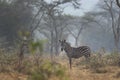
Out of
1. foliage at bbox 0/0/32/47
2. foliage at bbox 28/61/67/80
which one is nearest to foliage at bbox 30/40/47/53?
foliage at bbox 28/61/67/80

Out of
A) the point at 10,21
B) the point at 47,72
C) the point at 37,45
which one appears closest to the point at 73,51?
the point at 10,21

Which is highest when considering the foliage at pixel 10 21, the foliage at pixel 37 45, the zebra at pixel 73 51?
the foliage at pixel 37 45

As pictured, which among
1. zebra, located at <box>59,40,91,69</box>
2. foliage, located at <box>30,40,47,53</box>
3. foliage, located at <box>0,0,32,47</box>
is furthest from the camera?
foliage, located at <box>0,0,32,47</box>

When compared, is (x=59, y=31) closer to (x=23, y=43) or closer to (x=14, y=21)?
(x=14, y=21)

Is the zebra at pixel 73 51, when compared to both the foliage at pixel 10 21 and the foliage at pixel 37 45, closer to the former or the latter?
the foliage at pixel 10 21

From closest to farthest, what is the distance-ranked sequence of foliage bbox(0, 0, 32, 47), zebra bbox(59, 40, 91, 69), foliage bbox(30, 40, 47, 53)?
foliage bbox(30, 40, 47, 53) → zebra bbox(59, 40, 91, 69) → foliage bbox(0, 0, 32, 47)

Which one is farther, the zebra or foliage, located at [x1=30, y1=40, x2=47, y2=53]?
the zebra

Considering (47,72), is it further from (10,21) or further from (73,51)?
(10,21)

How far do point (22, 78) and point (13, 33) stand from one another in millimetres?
13071

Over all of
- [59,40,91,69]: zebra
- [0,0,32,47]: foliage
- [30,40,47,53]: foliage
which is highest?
[30,40,47,53]: foliage

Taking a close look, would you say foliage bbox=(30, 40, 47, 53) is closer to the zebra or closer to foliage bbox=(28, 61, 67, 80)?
foliage bbox=(28, 61, 67, 80)

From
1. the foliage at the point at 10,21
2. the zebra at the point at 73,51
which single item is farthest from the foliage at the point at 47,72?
the foliage at the point at 10,21

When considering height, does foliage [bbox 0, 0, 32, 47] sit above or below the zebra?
above

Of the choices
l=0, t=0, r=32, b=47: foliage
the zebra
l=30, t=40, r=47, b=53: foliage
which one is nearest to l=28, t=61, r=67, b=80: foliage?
Result: l=30, t=40, r=47, b=53: foliage
